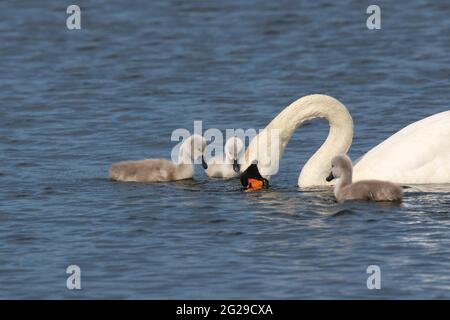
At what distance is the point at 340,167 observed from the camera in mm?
14055

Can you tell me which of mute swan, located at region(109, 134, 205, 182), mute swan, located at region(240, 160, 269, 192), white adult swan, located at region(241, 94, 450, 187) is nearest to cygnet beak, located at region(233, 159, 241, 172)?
white adult swan, located at region(241, 94, 450, 187)

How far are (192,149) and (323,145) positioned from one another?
4.98 ft

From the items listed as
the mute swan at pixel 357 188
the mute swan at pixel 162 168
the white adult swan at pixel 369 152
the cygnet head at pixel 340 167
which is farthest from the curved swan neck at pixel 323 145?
the mute swan at pixel 162 168

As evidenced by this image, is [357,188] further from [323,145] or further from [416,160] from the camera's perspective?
[323,145]

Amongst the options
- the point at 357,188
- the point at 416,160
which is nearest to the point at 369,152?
the point at 416,160

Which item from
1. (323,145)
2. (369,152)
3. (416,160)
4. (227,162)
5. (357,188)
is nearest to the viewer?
(357,188)

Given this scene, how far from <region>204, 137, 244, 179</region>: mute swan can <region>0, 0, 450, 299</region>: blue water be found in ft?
1.04

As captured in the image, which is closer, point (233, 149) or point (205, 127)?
point (233, 149)

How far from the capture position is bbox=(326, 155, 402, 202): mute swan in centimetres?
1331

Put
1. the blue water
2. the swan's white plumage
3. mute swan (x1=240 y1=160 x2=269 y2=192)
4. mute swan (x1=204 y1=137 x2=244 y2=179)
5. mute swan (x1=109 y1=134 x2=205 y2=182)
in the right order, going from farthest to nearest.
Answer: mute swan (x1=204 y1=137 x2=244 y2=179) → mute swan (x1=109 y1=134 x2=205 y2=182) → mute swan (x1=240 y1=160 x2=269 y2=192) → the swan's white plumage → the blue water

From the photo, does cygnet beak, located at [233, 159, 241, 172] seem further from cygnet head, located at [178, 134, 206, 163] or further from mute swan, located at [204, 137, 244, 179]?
cygnet head, located at [178, 134, 206, 163]

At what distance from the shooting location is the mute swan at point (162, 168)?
1497cm

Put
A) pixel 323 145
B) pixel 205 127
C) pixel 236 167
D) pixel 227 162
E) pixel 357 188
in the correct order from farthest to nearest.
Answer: pixel 205 127
pixel 227 162
pixel 323 145
pixel 236 167
pixel 357 188

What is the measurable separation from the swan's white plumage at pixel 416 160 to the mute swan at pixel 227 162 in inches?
59.3
